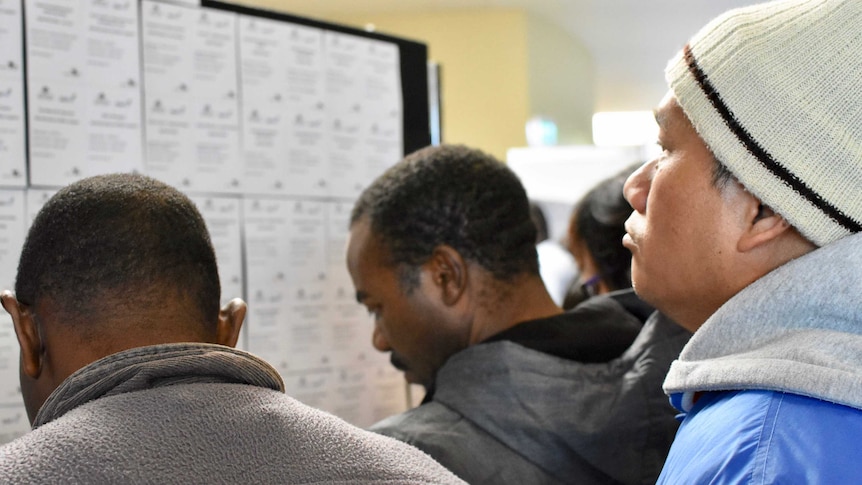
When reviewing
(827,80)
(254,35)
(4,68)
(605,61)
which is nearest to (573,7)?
(605,61)

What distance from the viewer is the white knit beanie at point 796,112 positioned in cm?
90

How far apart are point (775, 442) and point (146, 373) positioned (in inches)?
23.7

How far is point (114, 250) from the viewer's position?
99 cm

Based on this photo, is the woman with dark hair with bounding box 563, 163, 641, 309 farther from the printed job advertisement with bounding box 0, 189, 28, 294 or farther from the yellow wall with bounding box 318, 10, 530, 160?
the yellow wall with bounding box 318, 10, 530, 160

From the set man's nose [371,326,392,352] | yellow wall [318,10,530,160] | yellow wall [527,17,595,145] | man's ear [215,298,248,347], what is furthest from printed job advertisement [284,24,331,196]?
yellow wall [527,17,595,145]

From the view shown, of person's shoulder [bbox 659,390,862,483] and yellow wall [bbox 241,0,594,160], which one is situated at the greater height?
yellow wall [bbox 241,0,594,160]

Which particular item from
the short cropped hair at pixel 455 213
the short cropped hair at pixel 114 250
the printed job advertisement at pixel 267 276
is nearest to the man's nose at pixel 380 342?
the short cropped hair at pixel 455 213

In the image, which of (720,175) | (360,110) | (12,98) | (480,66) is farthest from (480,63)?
(720,175)

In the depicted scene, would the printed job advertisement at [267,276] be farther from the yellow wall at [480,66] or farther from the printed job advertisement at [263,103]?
the yellow wall at [480,66]

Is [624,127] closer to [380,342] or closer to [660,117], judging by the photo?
[380,342]

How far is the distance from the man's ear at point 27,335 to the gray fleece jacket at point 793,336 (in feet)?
2.36

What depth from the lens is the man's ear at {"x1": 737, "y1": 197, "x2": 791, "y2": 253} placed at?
943 millimetres

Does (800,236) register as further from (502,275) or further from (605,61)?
(605,61)

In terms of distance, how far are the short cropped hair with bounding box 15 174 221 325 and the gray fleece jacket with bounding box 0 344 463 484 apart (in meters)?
0.10
